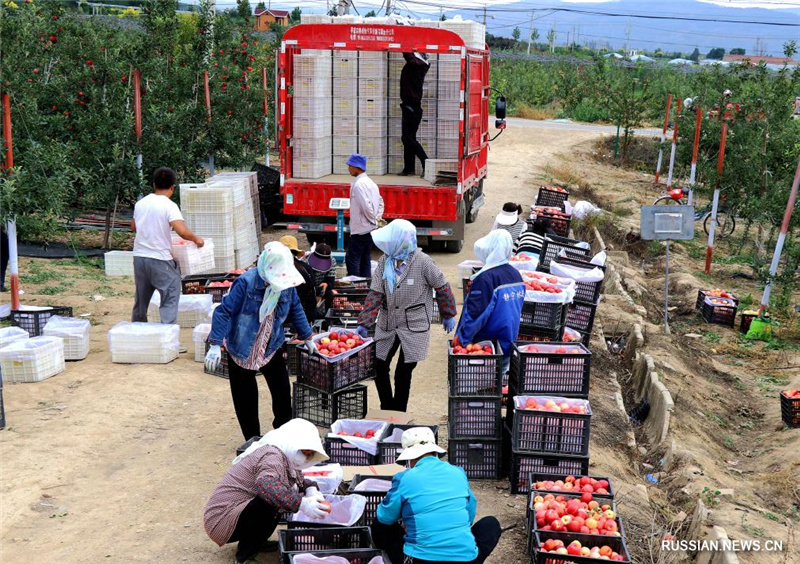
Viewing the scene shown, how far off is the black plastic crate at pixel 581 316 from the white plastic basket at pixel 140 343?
4.45 meters

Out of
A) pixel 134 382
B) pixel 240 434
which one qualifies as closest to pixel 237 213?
pixel 134 382

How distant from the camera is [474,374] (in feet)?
24.8

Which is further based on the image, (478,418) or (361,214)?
(361,214)

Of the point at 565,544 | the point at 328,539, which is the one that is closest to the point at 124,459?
the point at 328,539

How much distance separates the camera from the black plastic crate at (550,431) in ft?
23.6

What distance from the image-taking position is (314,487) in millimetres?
5965

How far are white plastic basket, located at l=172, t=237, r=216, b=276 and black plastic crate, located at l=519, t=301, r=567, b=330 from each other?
4.78 metres

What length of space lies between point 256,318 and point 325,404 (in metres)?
1.39

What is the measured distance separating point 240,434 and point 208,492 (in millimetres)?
1229

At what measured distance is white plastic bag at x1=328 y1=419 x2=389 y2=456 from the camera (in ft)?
23.4

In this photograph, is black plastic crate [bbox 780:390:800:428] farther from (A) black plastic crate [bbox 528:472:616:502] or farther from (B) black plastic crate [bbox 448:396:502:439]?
(B) black plastic crate [bbox 448:396:502:439]

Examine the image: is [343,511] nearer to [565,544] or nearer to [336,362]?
[565,544]

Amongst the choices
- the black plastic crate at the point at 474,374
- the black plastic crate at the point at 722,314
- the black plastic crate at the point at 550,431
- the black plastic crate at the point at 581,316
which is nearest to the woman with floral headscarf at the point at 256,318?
the black plastic crate at the point at 474,374

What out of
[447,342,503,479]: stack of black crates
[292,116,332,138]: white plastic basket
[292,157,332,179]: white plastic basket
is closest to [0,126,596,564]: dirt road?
[447,342,503,479]: stack of black crates
